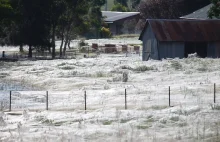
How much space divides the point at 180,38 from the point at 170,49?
4.14ft

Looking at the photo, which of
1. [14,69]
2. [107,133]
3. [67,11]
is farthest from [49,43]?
[107,133]

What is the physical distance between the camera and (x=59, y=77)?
44.4 meters

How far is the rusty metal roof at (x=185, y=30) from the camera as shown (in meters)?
56.5

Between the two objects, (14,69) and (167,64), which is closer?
(167,64)

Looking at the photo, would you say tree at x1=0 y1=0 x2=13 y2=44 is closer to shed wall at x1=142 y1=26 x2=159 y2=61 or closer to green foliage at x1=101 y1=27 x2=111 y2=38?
shed wall at x1=142 y1=26 x2=159 y2=61

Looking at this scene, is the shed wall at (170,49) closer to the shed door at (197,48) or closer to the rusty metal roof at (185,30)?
the rusty metal roof at (185,30)

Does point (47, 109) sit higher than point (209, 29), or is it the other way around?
point (209, 29)

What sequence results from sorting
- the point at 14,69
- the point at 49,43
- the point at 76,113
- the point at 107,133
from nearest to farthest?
the point at 107,133, the point at 76,113, the point at 14,69, the point at 49,43

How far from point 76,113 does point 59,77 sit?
15574 mm

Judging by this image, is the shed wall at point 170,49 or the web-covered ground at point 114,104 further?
the shed wall at point 170,49

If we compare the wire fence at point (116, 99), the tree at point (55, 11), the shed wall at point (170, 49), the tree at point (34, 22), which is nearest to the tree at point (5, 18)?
the tree at point (34, 22)

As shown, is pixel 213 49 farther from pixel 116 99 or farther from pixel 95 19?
pixel 95 19

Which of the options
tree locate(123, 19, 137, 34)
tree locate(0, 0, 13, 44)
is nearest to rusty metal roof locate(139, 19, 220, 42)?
tree locate(0, 0, 13, 44)

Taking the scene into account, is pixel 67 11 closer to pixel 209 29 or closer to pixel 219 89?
pixel 209 29
